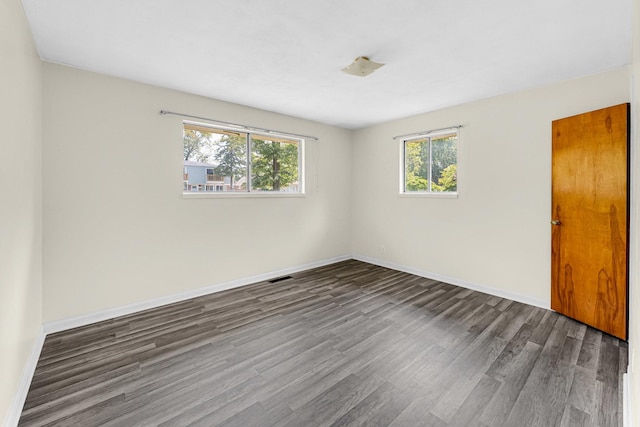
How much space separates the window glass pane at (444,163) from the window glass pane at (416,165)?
10 centimetres

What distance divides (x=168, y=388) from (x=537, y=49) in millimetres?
3873

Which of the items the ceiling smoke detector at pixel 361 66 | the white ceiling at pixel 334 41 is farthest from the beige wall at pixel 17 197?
the ceiling smoke detector at pixel 361 66

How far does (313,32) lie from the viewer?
211 centimetres

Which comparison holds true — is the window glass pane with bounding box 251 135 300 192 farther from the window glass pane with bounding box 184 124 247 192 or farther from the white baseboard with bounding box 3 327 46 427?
the white baseboard with bounding box 3 327 46 427

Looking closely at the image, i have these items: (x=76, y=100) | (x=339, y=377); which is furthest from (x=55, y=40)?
(x=339, y=377)

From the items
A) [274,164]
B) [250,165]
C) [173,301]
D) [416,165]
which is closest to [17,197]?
[173,301]

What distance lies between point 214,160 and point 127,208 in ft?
3.91

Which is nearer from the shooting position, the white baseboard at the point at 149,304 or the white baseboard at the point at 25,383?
the white baseboard at the point at 25,383

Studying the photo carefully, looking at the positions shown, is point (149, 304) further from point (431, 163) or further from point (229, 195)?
point (431, 163)

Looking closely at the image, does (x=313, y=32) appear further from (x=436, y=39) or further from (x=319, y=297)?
(x=319, y=297)

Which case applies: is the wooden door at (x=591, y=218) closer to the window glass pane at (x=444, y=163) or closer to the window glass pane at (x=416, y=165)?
the window glass pane at (x=444, y=163)

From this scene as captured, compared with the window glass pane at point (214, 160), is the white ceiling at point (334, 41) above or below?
above

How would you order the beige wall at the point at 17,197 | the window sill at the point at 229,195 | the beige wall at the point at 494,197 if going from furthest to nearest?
the window sill at the point at 229,195 < the beige wall at the point at 494,197 < the beige wall at the point at 17,197

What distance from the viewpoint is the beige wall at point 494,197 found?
305 cm
